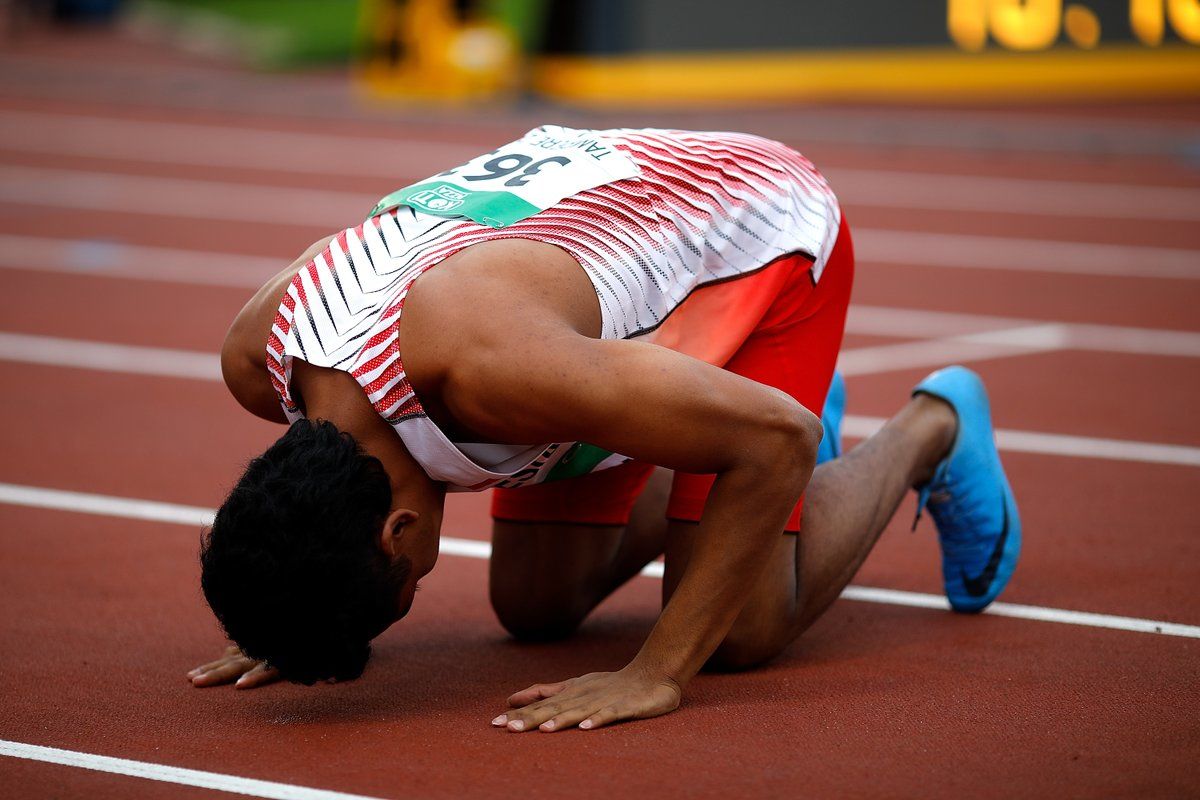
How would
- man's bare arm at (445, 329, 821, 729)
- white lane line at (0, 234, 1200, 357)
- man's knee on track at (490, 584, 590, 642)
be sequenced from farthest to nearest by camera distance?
white lane line at (0, 234, 1200, 357)
man's knee on track at (490, 584, 590, 642)
man's bare arm at (445, 329, 821, 729)

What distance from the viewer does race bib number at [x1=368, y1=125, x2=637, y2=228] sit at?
3.19 metres

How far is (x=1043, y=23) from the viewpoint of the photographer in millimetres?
14266

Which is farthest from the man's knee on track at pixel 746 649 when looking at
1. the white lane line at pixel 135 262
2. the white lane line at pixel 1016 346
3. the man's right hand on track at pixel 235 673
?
the white lane line at pixel 135 262

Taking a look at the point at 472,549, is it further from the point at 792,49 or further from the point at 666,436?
the point at 792,49

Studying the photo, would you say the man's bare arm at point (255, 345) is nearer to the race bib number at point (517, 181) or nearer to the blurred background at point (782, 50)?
the race bib number at point (517, 181)

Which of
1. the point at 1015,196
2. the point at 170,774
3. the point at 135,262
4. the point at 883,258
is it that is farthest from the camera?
the point at 1015,196

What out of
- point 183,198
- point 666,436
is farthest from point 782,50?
point 666,436

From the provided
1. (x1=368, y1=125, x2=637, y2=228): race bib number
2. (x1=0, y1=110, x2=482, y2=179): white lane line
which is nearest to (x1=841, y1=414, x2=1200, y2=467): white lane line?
(x1=368, y1=125, x2=637, y2=228): race bib number

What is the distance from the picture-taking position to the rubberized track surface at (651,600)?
3.01 meters

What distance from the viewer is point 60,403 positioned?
6.25 metres

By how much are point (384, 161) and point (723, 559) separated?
10.6 metres

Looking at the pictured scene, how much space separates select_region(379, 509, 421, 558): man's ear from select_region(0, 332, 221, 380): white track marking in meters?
3.84

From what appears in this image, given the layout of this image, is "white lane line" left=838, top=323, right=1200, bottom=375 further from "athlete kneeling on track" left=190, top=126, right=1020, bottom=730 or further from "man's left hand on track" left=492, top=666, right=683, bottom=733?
"man's left hand on track" left=492, top=666, right=683, bottom=733

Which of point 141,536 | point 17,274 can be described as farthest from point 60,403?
point 17,274
